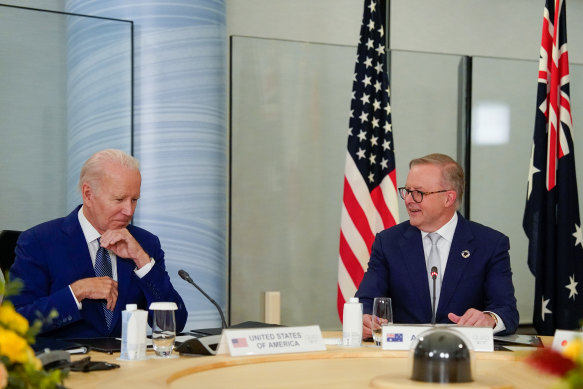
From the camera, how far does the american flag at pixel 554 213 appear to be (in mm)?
4773

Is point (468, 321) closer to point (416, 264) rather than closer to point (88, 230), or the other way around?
point (416, 264)

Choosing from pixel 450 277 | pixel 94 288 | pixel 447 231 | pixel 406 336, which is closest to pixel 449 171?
pixel 447 231

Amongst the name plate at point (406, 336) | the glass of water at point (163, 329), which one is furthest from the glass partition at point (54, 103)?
the name plate at point (406, 336)

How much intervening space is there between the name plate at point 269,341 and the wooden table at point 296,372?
0.03 meters

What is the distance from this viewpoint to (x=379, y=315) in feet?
9.50

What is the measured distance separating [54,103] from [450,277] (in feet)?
7.95

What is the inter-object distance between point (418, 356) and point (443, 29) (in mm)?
4518

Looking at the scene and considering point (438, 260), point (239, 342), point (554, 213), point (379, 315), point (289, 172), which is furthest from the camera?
point (289, 172)

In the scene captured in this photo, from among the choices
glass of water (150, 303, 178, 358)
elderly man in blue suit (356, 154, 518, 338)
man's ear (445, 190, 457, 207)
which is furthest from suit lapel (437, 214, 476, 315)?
glass of water (150, 303, 178, 358)

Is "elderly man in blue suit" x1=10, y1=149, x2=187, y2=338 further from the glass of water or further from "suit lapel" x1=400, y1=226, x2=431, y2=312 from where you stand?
"suit lapel" x1=400, y1=226, x2=431, y2=312

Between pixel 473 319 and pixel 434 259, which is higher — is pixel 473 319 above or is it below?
below

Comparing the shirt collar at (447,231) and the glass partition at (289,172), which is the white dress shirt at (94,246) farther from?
the glass partition at (289,172)

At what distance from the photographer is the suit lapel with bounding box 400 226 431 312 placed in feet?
12.1

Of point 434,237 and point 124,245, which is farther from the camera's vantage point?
point 434,237
